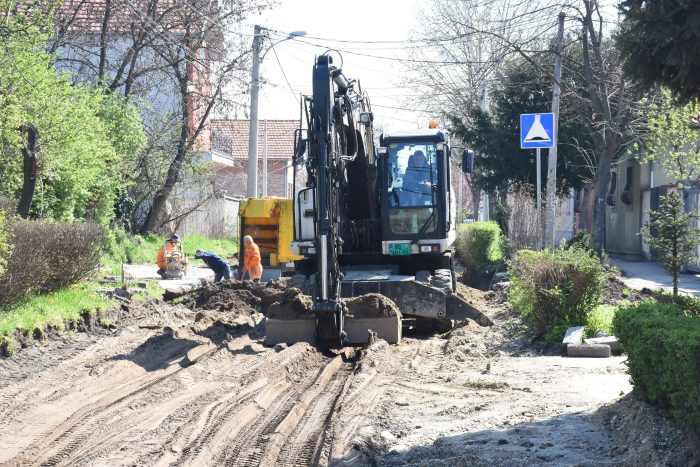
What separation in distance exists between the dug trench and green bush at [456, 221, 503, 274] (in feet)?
40.3

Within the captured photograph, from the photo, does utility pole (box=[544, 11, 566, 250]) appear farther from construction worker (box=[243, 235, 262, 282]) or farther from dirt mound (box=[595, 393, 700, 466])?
dirt mound (box=[595, 393, 700, 466])

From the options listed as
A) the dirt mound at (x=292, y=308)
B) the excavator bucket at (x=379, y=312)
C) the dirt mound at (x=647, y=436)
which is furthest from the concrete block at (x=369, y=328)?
the dirt mound at (x=647, y=436)

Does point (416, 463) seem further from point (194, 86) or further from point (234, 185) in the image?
point (234, 185)

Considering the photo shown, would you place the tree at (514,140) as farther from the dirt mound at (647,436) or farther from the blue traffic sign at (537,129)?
the dirt mound at (647,436)

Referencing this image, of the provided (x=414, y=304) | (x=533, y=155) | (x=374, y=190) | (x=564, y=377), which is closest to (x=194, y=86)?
(x=533, y=155)

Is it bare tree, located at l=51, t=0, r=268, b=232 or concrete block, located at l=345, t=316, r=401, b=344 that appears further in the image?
bare tree, located at l=51, t=0, r=268, b=232

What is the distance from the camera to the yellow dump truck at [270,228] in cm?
2781

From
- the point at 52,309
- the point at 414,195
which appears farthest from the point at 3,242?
the point at 414,195

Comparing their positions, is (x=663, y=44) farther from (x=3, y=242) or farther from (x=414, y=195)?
(x=414, y=195)

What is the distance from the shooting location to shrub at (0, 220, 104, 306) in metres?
14.9

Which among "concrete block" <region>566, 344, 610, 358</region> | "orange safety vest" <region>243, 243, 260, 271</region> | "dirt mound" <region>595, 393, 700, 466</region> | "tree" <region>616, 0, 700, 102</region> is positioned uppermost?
"tree" <region>616, 0, 700, 102</region>

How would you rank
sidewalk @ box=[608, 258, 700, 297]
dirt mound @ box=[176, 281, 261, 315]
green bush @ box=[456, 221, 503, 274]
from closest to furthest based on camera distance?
dirt mound @ box=[176, 281, 261, 315] → sidewalk @ box=[608, 258, 700, 297] → green bush @ box=[456, 221, 503, 274]

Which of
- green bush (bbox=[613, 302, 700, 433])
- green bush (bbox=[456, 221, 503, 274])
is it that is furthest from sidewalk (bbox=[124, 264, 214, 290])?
green bush (bbox=[613, 302, 700, 433])

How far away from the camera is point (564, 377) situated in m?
11.3
